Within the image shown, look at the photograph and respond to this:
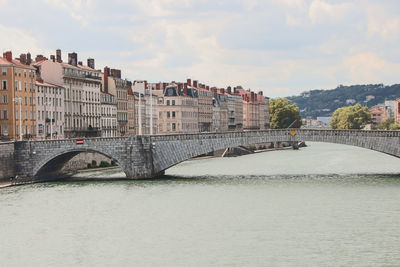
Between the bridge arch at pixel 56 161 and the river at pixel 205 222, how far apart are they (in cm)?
319

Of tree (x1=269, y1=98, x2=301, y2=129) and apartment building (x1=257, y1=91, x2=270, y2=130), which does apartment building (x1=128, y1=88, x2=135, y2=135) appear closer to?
tree (x1=269, y1=98, x2=301, y2=129)

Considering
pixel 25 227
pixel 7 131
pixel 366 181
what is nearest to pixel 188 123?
pixel 7 131

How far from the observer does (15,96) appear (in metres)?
81.3

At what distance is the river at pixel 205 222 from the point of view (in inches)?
1453

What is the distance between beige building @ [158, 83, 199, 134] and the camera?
13312 cm

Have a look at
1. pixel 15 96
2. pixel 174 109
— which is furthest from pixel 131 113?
pixel 15 96

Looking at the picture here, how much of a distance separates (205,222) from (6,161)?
2717 cm

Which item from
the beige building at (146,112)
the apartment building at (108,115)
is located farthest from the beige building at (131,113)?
the apartment building at (108,115)

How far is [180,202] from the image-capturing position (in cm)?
5322

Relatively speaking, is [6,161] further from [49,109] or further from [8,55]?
[49,109]

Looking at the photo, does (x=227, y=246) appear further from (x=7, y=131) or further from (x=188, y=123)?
(x=188, y=123)

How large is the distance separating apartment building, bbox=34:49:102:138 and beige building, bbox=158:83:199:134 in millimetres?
27220

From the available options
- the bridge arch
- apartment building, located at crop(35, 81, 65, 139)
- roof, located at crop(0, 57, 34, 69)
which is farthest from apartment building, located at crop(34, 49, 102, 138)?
the bridge arch

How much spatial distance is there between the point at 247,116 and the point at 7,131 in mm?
109053
